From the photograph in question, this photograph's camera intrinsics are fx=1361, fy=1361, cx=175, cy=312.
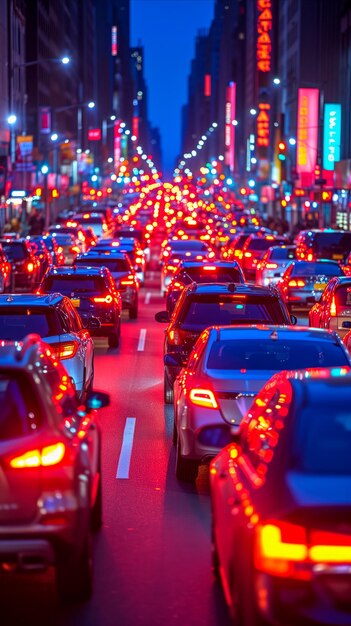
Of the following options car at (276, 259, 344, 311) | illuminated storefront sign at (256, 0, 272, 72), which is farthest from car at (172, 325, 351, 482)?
illuminated storefront sign at (256, 0, 272, 72)

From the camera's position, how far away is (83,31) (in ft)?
629

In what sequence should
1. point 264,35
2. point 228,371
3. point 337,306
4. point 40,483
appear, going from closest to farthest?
1. point 40,483
2. point 228,371
3. point 337,306
4. point 264,35

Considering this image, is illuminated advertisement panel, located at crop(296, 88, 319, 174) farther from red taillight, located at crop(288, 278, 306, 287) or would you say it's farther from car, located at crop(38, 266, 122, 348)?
car, located at crop(38, 266, 122, 348)

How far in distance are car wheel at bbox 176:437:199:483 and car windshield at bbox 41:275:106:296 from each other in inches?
508

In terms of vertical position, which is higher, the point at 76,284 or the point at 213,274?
the point at 213,274

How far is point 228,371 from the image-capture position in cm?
1170

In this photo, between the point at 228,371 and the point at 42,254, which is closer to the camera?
the point at 228,371

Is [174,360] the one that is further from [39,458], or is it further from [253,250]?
[253,250]

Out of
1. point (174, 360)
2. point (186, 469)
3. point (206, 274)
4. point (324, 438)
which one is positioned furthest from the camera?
point (206, 274)

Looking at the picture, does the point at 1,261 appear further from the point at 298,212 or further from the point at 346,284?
the point at 298,212

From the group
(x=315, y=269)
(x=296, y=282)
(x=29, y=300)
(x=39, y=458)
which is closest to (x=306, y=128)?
(x=315, y=269)

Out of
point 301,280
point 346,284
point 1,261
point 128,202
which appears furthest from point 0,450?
point 128,202

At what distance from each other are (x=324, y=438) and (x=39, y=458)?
1.71 meters

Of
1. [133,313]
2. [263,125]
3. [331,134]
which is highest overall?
[263,125]
